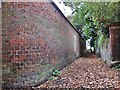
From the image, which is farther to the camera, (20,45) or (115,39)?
(115,39)

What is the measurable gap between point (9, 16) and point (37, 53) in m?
1.15

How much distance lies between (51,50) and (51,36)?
0.46 metres

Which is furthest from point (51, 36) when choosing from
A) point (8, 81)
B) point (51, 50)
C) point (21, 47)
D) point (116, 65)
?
point (116, 65)

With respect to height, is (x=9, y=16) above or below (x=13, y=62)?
above

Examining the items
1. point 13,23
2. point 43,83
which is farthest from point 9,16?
point 43,83

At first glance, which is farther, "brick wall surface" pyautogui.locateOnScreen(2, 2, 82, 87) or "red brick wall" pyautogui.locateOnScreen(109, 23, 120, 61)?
"red brick wall" pyautogui.locateOnScreen(109, 23, 120, 61)

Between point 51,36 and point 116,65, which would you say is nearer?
point 51,36

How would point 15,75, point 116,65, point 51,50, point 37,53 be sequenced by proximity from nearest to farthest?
point 15,75, point 37,53, point 51,50, point 116,65

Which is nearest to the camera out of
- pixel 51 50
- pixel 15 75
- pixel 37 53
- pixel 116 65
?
pixel 15 75

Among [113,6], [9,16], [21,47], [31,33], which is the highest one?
[113,6]

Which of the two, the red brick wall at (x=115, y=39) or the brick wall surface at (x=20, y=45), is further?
the red brick wall at (x=115, y=39)

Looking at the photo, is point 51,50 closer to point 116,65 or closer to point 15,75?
point 15,75

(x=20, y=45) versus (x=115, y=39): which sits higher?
(x=115, y=39)

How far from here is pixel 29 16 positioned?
4.80 metres
